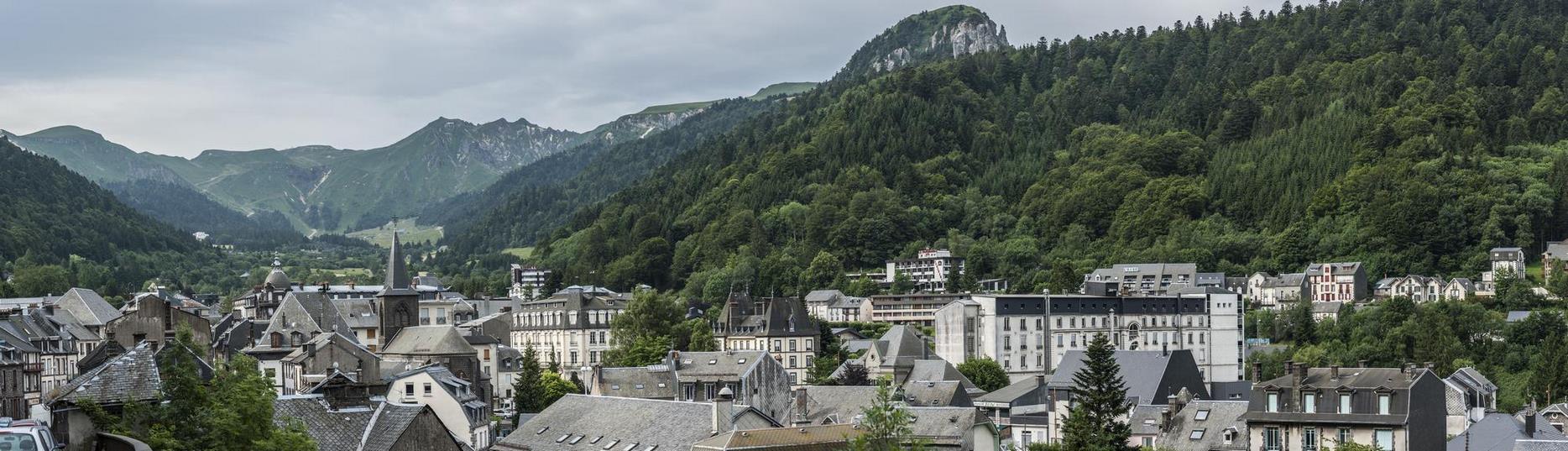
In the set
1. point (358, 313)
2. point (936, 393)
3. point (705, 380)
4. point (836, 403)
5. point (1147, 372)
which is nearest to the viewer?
point (836, 403)

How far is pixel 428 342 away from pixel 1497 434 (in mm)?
58485

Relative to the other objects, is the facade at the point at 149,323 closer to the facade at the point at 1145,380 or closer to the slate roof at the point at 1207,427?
the facade at the point at 1145,380

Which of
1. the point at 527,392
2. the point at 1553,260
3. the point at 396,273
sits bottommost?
the point at 527,392

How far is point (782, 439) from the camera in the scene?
61031 millimetres

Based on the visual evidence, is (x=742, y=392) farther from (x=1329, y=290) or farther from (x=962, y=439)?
(x=1329, y=290)

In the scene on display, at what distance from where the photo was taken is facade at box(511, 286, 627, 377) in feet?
470

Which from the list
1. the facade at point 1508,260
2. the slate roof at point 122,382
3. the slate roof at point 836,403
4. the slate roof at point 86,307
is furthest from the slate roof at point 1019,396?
the facade at point 1508,260

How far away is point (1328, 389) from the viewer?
70.0 metres

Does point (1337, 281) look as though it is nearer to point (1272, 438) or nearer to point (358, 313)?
point (358, 313)

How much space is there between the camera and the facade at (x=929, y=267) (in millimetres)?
193500

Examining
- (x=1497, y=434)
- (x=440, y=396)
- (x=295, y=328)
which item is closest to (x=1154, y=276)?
(x=295, y=328)

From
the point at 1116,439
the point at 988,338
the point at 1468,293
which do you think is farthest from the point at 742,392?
the point at 1468,293

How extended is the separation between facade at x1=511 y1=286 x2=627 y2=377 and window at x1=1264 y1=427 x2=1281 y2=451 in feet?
253

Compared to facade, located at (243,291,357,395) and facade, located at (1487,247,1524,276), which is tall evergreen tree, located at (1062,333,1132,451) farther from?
facade, located at (1487,247,1524,276)
